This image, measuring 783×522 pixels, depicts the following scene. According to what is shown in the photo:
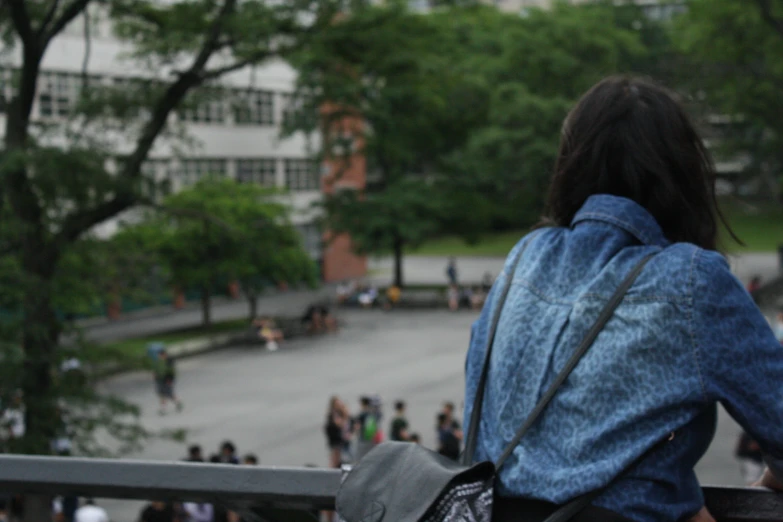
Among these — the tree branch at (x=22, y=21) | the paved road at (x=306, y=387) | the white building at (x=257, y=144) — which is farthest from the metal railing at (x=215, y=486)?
the white building at (x=257, y=144)

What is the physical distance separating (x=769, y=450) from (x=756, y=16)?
99.4 feet

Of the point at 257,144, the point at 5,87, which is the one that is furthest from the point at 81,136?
the point at 257,144

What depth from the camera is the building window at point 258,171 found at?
5184cm

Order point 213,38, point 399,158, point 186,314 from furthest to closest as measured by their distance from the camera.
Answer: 1. point 399,158
2. point 186,314
3. point 213,38

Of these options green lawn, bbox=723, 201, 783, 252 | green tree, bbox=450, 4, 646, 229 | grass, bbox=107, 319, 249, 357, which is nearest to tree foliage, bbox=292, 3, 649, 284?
green tree, bbox=450, 4, 646, 229

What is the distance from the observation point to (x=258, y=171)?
2096 inches

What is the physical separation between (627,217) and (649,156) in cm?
13

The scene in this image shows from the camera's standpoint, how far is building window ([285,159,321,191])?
55097mm

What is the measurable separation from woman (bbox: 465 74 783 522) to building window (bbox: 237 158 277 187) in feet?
163

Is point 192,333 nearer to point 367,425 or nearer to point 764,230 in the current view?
point 367,425

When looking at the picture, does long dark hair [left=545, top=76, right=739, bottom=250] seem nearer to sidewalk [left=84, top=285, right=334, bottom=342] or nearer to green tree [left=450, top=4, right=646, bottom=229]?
sidewalk [left=84, top=285, right=334, bottom=342]

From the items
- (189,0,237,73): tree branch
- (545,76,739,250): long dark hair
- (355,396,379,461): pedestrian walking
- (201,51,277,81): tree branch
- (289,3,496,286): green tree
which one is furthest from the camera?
(289,3,496,286): green tree

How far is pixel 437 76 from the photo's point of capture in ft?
64.3

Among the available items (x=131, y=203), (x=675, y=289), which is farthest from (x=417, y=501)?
(x=131, y=203)
